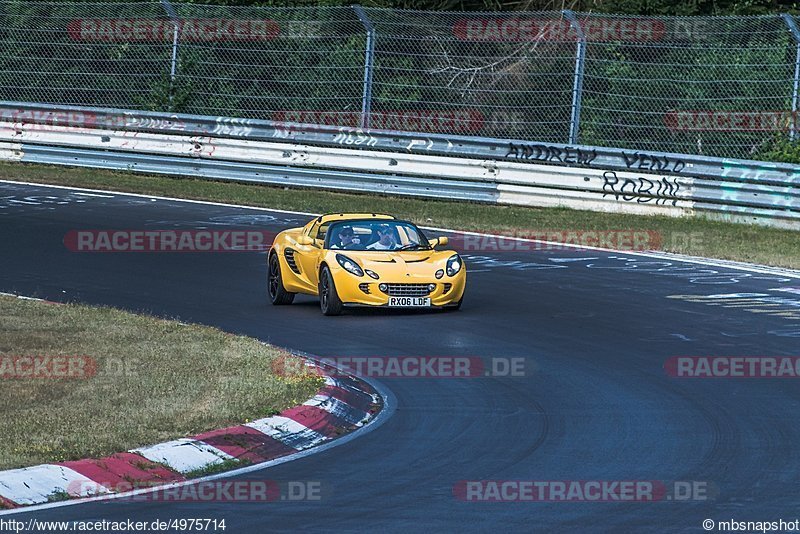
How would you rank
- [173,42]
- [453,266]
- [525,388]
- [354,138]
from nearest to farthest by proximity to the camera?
1. [525,388]
2. [453,266]
3. [354,138]
4. [173,42]

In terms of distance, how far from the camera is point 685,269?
1894 cm

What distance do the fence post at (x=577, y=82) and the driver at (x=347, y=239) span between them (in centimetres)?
849

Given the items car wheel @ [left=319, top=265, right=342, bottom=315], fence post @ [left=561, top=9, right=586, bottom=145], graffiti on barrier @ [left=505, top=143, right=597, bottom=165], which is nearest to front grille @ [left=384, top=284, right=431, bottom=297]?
car wheel @ [left=319, top=265, right=342, bottom=315]

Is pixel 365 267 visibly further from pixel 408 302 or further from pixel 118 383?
pixel 118 383

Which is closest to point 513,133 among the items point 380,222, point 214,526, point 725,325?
point 380,222

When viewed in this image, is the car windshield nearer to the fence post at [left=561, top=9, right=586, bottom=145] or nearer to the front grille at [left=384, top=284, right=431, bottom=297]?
A: the front grille at [left=384, top=284, right=431, bottom=297]

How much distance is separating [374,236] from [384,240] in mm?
126

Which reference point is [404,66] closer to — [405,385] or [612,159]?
[612,159]

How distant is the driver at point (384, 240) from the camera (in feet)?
53.5

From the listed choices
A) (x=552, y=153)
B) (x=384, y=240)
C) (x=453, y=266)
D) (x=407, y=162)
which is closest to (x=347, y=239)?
(x=384, y=240)

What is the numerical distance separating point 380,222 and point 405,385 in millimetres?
5266

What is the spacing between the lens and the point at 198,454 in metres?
8.87

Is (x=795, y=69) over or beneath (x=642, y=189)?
over

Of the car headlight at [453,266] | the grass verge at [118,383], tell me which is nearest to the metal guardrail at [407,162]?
the car headlight at [453,266]
